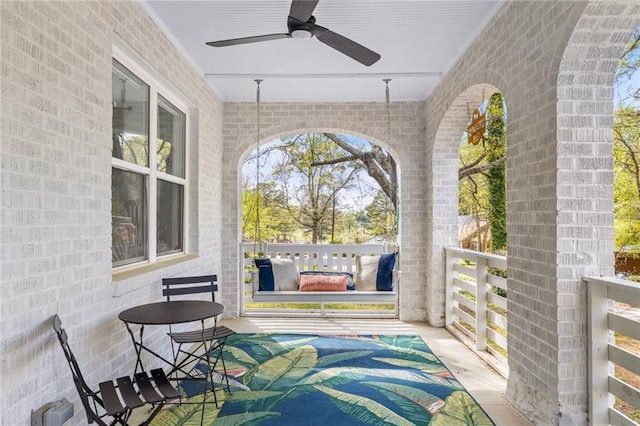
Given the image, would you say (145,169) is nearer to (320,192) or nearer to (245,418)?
(245,418)

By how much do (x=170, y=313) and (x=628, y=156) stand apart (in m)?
4.73

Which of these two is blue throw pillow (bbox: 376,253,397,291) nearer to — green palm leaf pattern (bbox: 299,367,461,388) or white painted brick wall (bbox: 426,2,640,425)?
green palm leaf pattern (bbox: 299,367,461,388)

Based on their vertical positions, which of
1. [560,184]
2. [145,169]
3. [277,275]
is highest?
[145,169]

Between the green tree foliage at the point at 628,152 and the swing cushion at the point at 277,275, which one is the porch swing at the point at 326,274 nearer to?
the swing cushion at the point at 277,275

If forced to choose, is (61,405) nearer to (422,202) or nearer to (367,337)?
(367,337)

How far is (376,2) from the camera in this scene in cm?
302

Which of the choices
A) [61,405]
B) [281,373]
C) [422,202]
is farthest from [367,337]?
[61,405]

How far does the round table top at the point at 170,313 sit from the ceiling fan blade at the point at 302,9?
2061mm

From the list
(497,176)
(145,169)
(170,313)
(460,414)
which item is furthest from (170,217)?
(497,176)

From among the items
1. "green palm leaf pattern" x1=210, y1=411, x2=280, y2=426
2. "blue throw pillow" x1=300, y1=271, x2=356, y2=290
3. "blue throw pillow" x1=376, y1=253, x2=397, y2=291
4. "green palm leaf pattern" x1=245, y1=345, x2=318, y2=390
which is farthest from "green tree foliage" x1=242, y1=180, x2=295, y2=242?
"green palm leaf pattern" x1=210, y1=411, x2=280, y2=426

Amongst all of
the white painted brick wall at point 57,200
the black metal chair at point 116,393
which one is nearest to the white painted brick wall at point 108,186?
the white painted brick wall at point 57,200

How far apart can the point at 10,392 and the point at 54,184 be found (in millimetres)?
1001

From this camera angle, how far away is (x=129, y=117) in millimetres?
3113

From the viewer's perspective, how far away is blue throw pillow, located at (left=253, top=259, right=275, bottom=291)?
5.18 meters
